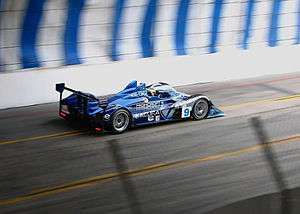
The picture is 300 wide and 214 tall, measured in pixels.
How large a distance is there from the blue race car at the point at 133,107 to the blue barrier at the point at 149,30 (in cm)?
333

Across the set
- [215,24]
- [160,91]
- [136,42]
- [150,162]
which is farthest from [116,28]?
[150,162]

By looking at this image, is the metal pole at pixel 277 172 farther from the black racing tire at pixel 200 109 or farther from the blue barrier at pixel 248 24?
the blue barrier at pixel 248 24

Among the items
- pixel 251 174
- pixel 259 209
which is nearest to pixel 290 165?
pixel 251 174

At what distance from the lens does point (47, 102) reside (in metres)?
13.0

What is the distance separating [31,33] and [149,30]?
9.56 ft

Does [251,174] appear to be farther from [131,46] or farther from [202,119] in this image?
[131,46]

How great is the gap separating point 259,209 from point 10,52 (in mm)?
8303

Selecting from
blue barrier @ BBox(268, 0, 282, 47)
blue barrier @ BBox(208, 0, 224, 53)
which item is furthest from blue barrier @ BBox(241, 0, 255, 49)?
blue barrier @ BBox(208, 0, 224, 53)

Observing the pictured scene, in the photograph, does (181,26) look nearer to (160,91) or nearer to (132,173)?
(160,91)

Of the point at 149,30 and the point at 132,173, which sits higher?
the point at 149,30

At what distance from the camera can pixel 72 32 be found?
13.2m

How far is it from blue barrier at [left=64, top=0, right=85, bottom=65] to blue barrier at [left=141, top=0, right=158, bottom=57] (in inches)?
66.0

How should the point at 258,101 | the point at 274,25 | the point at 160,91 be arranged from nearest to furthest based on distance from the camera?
the point at 160,91
the point at 258,101
the point at 274,25

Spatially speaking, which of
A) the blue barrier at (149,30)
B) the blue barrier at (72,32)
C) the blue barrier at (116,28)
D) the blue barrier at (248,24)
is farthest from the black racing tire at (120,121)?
the blue barrier at (248,24)
